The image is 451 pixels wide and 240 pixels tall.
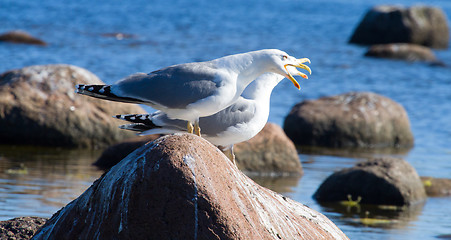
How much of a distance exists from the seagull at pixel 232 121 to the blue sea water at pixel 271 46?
Result: 2026mm

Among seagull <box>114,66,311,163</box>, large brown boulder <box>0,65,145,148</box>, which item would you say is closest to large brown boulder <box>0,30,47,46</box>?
large brown boulder <box>0,65,145,148</box>

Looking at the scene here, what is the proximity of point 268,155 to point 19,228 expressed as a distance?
535 centimetres

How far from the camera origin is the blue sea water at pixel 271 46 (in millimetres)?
12082

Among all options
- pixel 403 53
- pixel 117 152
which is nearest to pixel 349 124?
pixel 117 152

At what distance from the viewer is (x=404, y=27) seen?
31078mm

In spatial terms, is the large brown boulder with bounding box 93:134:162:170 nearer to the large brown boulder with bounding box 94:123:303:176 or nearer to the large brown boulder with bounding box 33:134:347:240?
the large brown boulder with bounding box 94:123:303:176

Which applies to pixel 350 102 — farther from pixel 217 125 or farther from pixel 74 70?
pixel 217 125

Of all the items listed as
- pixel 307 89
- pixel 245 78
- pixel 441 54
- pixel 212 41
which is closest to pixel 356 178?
pixel 245 78

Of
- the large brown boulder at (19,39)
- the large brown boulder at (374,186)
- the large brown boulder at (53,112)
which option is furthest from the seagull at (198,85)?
the large brown boulder at (19,39)

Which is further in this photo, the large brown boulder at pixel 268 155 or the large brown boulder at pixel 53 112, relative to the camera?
the large brown boulder at pixel 53 112

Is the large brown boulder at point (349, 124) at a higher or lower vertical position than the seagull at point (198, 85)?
lower

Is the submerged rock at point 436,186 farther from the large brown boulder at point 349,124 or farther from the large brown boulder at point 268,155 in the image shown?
the large brown boulder at point 349,124

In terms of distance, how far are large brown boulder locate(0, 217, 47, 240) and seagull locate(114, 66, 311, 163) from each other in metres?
1.14

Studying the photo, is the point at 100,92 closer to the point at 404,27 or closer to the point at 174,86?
the point at 174,86
